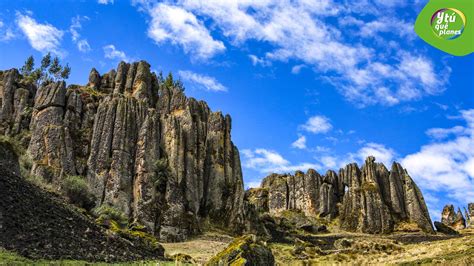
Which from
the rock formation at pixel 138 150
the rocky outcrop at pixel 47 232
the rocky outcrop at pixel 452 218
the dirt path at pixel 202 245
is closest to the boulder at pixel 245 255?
the rocky outcrop at pixel 47 232

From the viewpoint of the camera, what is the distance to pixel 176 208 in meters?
72.9

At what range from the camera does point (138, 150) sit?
255ft

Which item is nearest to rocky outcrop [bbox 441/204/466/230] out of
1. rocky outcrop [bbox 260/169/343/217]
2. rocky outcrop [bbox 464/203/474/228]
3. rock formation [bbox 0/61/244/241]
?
rocky outcrop [bbox 464/203/474/228]

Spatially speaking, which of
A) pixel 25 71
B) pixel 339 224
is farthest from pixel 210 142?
pixel 25 71

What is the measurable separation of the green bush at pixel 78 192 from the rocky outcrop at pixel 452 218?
366ft

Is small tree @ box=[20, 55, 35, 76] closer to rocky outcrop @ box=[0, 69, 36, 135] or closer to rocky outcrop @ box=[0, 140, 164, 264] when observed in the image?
rocky outcrop @ box=[0, 69, 36, 135]

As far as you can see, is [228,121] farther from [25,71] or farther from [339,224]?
[25,71]

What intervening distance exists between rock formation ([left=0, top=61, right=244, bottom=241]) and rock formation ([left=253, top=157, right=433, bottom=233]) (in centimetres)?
4252

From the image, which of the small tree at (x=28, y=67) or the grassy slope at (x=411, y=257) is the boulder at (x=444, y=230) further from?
the small tree at (x=28, y=67)

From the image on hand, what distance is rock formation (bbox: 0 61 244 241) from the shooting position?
7194 centimetres

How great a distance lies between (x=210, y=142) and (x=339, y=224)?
4932cm

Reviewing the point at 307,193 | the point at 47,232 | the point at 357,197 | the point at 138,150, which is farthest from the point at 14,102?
the point at 357,197

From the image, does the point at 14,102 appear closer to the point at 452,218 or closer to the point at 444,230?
the point at 444,230

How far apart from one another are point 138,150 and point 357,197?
2653 inches
